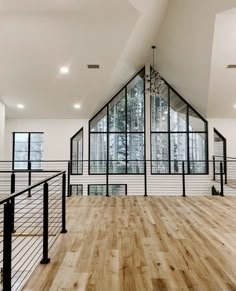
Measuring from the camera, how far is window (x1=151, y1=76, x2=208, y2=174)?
Answer: 366 inches

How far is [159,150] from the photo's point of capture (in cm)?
939

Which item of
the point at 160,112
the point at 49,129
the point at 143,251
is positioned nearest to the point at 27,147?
the point at 49,129

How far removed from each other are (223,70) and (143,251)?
528 centimetres

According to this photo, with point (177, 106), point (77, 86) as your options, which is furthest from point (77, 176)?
point (177, 106)

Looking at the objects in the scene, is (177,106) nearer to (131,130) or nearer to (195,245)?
(131,130)

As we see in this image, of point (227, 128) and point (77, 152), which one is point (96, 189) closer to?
point (77, 152)

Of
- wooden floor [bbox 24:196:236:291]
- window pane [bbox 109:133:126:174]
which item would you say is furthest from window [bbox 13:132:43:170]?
wooden floor [bbox 24:196:236:291]

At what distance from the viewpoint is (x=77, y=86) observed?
7008mm

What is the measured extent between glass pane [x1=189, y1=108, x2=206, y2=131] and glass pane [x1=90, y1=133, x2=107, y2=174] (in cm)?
319

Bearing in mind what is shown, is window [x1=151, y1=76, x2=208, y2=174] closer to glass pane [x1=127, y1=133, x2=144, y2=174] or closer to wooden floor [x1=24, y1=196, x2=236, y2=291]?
glass pane [x1=127, y1=133, x2=144, y2=174]

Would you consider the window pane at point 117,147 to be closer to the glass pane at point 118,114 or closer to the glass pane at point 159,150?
the glass pane at point 118,114

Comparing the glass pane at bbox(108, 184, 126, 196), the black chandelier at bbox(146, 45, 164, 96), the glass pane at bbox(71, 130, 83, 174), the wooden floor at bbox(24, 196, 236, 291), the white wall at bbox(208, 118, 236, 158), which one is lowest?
the glass pane at bbox(108, 184, 126, 196)

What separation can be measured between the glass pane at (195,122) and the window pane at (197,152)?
0.72 feet

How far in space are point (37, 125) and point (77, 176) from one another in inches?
92.4
